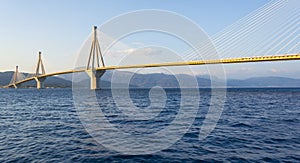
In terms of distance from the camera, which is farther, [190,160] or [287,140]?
[287,140]

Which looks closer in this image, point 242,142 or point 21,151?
point 21,151

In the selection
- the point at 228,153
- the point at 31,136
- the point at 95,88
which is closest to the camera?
the point at 228,153

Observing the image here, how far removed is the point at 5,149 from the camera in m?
9.97

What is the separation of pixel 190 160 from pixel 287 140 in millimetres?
6422

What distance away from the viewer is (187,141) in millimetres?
11414

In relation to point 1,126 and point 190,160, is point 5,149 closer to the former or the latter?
point 1,126

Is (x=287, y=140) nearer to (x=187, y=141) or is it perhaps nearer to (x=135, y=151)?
(x=187, y=141)

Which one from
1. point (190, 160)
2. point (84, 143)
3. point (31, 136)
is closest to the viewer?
point (190, 160)

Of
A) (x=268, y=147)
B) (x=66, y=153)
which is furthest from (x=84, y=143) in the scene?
(x=268, y=147)

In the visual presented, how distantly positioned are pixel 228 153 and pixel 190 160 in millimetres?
1937

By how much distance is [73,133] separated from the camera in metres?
13.2

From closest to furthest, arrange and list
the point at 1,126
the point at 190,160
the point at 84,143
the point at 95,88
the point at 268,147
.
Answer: the point at 190,160 < the point at 268,147 < the point at 84,143 < the point at 1,126 < the point at 95,88

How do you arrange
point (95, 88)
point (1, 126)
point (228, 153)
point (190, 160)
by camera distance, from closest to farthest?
point (190, 160) → point (228, 153) → point (1, 126) → point (95, 88)

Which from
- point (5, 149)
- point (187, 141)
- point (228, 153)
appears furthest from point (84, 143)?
point (228, 153)
